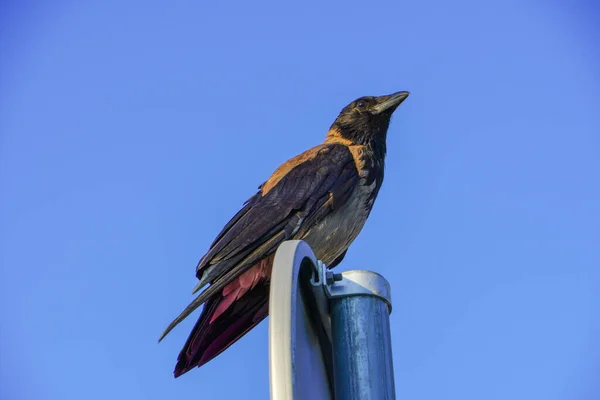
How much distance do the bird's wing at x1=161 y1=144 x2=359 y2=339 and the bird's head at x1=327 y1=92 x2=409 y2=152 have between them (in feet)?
1.25

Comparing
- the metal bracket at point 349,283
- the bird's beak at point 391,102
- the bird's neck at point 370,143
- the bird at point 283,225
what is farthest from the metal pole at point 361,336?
the bird's beak at point 391,102

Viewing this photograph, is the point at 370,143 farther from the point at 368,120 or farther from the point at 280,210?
the point at 280,210

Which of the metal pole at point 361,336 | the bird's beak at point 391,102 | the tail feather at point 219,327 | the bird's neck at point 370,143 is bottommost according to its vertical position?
the metal pole at point 361,336

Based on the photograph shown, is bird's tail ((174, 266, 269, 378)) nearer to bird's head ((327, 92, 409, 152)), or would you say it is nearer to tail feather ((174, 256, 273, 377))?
tail feather ((174, 256, 273, 377))

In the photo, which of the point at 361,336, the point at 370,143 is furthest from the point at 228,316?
the point at 361,336

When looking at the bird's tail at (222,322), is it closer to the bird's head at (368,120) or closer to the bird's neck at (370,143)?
the bird's neck at (370,143)

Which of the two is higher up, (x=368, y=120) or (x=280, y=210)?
(x=368, y=120)

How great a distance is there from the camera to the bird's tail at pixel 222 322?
4414mm

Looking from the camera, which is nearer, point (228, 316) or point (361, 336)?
point (361, 336)

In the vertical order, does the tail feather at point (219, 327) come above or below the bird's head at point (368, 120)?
below

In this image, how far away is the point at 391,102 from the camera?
642cm

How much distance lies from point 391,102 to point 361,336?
455 cm

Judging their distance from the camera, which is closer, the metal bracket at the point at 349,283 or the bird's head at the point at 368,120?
the metal bracket at the point at 349,283

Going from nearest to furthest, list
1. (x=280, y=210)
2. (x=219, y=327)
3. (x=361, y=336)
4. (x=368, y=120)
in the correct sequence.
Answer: (x=361, y=336) → (x=219, y=327) → (x=280, y=210) → (x=368, y=120)
